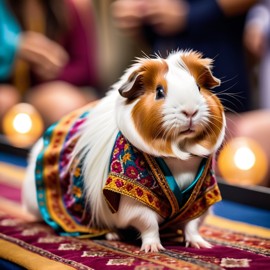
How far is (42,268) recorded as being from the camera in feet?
3.88

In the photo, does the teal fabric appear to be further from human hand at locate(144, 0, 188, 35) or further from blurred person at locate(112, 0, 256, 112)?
human hand at locate(144, 0, 188, 35)

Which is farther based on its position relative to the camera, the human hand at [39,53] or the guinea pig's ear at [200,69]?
the human hand at [39,53]

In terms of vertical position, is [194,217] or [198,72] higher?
[198,72]

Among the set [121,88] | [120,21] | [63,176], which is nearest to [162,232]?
[63,176]

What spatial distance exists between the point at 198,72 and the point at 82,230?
0.48m

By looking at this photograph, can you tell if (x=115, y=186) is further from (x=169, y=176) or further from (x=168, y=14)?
(x=168, y=14)

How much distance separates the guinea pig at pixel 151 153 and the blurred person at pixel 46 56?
1601 mm

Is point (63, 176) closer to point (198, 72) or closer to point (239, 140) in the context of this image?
point (198, 72)

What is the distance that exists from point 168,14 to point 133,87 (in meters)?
1.43

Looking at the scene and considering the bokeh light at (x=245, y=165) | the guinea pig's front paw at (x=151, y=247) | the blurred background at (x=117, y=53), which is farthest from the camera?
the blurred background at (x=117, y=53)

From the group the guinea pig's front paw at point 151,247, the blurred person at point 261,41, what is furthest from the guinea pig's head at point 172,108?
the blurred person at point 261,41

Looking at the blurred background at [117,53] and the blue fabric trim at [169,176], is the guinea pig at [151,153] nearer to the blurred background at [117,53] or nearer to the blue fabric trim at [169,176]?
the blue fabric trim at [169,176]

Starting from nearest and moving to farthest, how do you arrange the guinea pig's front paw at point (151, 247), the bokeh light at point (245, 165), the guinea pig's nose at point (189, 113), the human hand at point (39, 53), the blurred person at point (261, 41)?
1. the guinea pig's nose at point (189, 113)
2. the guinea pig's front paw at point (151, 247)
3. the bokeh light at point (245, 165)
4. the blurred person at point (261, 41)
5. the human hand at point (39, 53)

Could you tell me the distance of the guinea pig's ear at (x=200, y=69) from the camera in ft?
4.00
